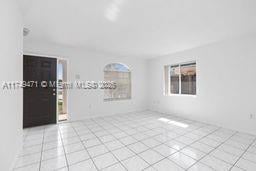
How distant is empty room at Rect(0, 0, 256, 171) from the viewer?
185 cm

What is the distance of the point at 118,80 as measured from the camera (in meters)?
5.21

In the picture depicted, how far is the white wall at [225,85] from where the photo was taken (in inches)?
118

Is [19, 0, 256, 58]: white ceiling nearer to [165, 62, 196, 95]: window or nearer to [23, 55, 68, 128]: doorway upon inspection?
[23, 55, 68, 128]: doorway

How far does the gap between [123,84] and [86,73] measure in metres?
1.69

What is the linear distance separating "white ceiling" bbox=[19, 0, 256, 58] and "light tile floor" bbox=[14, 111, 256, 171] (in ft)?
7.94

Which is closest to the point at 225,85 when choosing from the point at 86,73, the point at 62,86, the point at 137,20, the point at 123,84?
the point at 137,20

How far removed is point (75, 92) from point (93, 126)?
1325 mm

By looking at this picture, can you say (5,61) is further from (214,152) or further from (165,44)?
(165,44)

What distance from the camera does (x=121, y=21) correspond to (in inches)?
94.8

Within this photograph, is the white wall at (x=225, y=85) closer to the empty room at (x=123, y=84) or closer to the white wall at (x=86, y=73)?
the empty room at (x=123, y=84)

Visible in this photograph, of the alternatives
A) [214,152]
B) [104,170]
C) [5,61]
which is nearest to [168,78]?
[214,152]

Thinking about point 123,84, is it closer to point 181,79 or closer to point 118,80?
point 118,80

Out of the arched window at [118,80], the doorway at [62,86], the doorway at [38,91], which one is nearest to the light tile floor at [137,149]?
the doorway at [38,91]

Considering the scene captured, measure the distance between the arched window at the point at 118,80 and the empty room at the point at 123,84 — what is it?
4 cm
